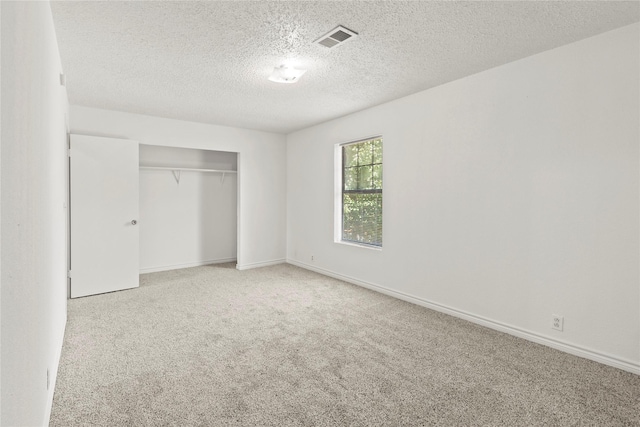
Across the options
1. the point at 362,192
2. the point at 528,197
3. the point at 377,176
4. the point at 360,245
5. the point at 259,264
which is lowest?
the point at 259,264

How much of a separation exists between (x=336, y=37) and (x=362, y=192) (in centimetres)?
253

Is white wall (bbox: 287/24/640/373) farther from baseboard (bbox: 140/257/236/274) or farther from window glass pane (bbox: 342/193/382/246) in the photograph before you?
baseboard (bbox: 140/257/236/274)

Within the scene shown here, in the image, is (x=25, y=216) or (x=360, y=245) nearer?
(x=25, y=216)

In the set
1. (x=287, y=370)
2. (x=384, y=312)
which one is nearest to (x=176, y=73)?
(x=287, y=370)

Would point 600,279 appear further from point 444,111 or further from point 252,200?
point 252,200

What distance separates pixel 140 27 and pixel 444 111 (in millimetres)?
2799

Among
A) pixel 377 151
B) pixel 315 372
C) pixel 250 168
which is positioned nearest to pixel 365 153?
pixel 377 151

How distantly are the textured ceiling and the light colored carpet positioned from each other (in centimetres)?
236

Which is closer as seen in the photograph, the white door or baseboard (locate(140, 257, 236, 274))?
the white door

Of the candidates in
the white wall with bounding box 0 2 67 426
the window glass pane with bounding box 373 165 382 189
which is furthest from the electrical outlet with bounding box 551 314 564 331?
the white wall with bounding box 0 2 67 426

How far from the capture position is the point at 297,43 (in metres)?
2.63

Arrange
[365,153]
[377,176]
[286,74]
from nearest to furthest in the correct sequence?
[286,74]
[377,176]
[365,153]

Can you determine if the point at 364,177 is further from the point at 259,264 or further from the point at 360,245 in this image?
the point at 259,264

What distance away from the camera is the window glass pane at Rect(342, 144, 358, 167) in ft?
16.3
